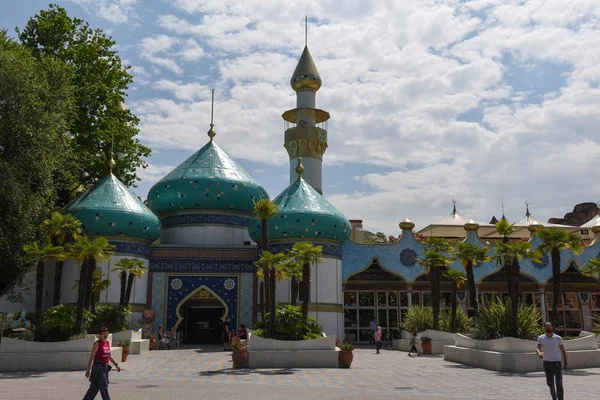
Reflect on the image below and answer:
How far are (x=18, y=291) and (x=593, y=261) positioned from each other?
901 inches

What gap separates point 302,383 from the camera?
46.1 feet

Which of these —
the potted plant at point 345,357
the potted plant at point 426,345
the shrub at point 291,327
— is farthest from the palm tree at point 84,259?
the potted plant at point 426,345

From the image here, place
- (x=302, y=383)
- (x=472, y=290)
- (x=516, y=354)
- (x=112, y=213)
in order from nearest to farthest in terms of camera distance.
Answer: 1. (x=302, y=383)
2. (x=516, y=354)
3. (x=472, y=290)
4. (x=112, y=213)

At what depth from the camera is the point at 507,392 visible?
40.1 ft

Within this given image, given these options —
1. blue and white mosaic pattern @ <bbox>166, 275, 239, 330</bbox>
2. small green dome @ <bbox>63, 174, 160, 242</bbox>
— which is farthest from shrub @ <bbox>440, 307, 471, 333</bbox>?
small green dome @ <bbox>63, 174, 160, 242</bbox>

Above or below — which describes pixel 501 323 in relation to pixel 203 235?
below

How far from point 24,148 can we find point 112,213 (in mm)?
4600

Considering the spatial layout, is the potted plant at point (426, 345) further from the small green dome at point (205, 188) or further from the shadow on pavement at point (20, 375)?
the shadow on pavement at point (20, 375)

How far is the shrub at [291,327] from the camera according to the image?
1894 centimetres

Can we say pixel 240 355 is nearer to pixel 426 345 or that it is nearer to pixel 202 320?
pixel 426 345

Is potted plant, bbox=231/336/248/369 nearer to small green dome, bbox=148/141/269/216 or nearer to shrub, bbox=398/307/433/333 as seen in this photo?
shrub, bbox=398/307/433/333

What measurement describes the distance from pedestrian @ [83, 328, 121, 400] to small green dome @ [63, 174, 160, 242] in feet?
54.9

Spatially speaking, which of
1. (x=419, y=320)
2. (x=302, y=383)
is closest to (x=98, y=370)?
(x=302, y=383)

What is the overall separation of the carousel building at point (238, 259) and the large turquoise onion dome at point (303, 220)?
47 mm
